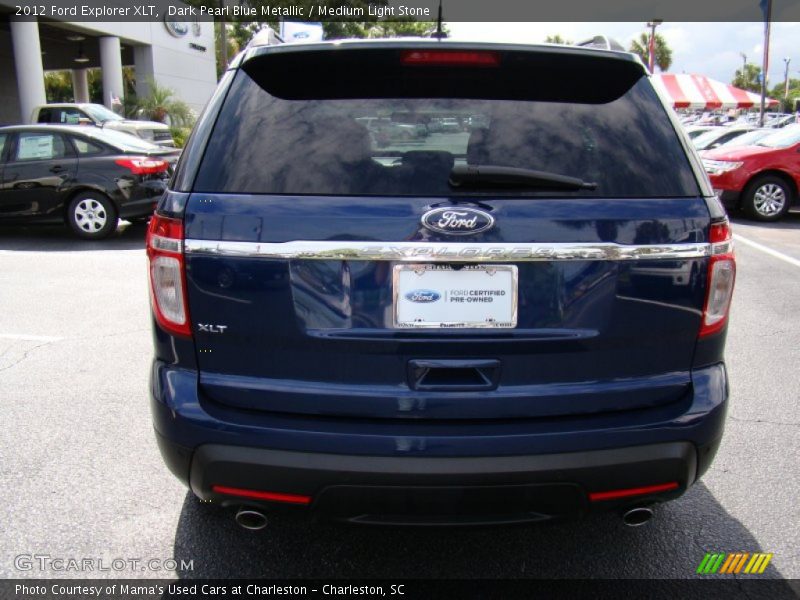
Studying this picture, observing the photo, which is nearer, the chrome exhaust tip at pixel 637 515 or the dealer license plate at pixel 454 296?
the dealer license plate at pixel 454 296

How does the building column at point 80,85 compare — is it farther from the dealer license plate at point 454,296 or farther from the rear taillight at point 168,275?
the dealer license plate at point 454,296

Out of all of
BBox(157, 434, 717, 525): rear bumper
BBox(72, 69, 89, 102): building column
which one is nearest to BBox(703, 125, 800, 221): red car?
BBox(157, 434, 717, 525): rear bumper

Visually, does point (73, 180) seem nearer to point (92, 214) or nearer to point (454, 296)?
point (92, 214)

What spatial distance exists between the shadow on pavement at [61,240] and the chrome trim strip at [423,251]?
7690 millimetres

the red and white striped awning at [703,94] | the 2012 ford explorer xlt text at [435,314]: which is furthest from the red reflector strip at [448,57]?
the red and white striped awning at [703,94]

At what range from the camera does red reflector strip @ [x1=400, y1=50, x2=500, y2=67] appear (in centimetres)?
228

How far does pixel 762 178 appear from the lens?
11852 mm

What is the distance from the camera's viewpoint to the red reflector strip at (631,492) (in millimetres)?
2150

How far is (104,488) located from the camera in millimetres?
3182

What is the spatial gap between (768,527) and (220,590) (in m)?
2.14

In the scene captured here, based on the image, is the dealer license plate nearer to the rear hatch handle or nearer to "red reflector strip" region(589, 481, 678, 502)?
the rear hatch handle

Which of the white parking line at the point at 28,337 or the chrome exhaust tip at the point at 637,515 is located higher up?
the chrome exhaust tip at the point at 637,515

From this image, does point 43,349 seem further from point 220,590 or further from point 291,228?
point 291,228

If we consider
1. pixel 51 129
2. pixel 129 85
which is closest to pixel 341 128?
pixel 51 129
